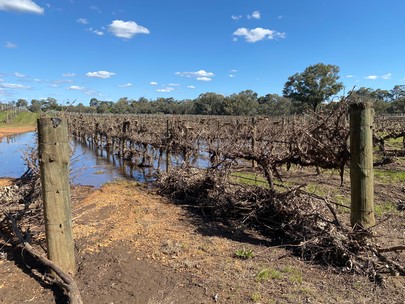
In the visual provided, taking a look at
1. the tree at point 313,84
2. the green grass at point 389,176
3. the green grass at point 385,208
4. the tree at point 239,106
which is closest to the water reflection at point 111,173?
the green grass at point 389,176

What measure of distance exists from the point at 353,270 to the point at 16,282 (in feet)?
14.0

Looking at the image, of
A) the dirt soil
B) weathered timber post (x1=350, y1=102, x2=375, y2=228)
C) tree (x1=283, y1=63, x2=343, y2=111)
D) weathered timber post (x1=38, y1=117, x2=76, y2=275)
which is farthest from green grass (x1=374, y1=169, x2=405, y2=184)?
tree (x1=283, y1=63, x2=343, y2=111)

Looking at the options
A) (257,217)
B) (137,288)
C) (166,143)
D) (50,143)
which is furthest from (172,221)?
(166,143)

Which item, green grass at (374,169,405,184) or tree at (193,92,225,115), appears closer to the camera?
green grass at (374,169,405,184)

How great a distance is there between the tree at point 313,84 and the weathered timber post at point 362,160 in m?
52.1

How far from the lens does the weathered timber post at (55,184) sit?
3.92m

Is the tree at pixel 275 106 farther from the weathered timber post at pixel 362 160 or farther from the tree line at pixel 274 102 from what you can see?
the weathered timber post at pixel 362 160

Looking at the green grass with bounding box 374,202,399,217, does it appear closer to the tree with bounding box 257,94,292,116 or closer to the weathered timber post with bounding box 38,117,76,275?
the weathered timber post with bounding box 38,117,76,275

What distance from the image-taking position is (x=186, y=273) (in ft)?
14.0

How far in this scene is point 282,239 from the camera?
535 cm

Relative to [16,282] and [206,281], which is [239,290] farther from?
[16,282]

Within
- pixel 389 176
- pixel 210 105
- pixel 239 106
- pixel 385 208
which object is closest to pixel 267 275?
pixel 385 208

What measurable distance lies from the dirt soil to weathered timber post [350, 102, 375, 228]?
32.8 inches

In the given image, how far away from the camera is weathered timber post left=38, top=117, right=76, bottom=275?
392 cm
